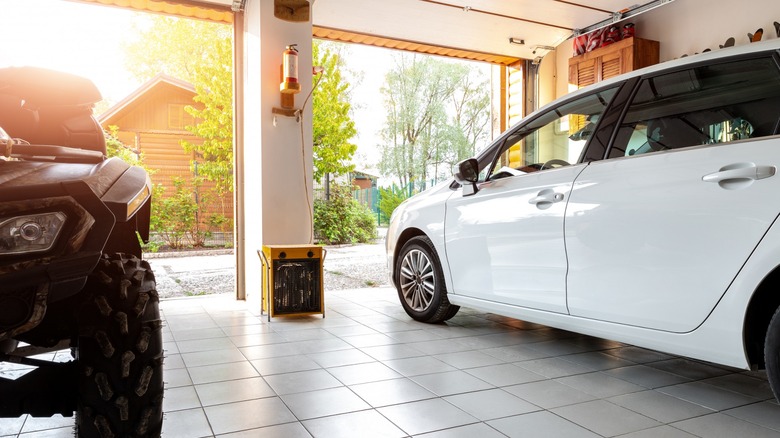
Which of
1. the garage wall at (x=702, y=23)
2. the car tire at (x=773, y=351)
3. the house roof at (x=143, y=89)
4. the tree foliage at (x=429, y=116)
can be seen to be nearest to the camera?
the car tire at (x=773, y=351)

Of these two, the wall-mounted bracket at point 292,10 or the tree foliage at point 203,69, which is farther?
the tree foliage at point 203,69

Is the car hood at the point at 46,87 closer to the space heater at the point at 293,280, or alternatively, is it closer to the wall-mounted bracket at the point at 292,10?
the space heater at the point at 293,280

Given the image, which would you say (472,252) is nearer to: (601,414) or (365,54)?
(601,414)

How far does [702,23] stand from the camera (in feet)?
16.3

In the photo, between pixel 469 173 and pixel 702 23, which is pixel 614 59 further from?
pixel 469 173

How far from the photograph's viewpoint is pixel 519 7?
517 cm

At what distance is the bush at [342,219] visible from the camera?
1137 centimetres

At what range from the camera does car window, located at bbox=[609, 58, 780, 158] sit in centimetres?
198

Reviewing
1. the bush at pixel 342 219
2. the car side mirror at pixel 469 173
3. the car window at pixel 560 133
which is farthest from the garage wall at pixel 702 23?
the bush at pixel 342 219

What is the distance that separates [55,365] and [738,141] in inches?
86.2

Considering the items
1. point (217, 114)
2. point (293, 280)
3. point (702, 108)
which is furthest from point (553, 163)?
point (217, 114)

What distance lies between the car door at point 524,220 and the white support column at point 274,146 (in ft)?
5.07

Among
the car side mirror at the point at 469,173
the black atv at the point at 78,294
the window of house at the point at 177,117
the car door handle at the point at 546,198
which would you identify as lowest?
the black atv at the point at 78,294

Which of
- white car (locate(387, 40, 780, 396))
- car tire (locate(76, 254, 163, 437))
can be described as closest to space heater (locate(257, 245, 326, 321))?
white car (locate(387, 40, 780, 396))
